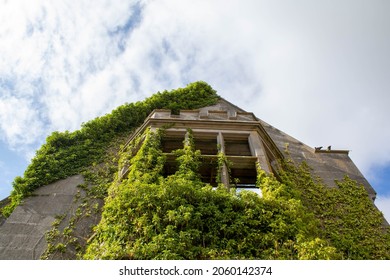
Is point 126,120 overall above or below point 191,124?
above

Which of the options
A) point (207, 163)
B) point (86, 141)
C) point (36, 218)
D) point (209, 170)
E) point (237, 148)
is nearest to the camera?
point (36, 218)

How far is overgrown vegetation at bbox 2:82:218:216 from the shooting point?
9.22 meters

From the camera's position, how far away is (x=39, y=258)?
716cm

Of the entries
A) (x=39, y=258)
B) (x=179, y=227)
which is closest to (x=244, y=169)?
(x=179, y=227)

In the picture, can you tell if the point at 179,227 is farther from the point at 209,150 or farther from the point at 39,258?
the point at 209,150

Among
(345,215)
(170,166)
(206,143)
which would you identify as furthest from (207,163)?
(345,215)

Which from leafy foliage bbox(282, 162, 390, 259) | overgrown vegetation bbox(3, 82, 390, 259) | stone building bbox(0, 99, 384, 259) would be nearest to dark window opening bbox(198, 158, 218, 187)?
stone building bbox(0, 99, 384, 259)

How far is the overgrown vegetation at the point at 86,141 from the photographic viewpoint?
9219mm

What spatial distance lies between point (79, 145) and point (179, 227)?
614cm

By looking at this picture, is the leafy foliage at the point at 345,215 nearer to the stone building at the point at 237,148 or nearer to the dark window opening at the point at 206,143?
the stone building at the point at 237,148

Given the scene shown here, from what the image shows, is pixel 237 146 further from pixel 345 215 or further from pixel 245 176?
pixel 345 215

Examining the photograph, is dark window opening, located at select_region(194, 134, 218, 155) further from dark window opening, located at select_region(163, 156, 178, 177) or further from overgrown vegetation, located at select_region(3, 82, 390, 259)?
dark window opening, located at select_region(163, 156, 178, 177)

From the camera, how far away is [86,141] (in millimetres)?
11062
